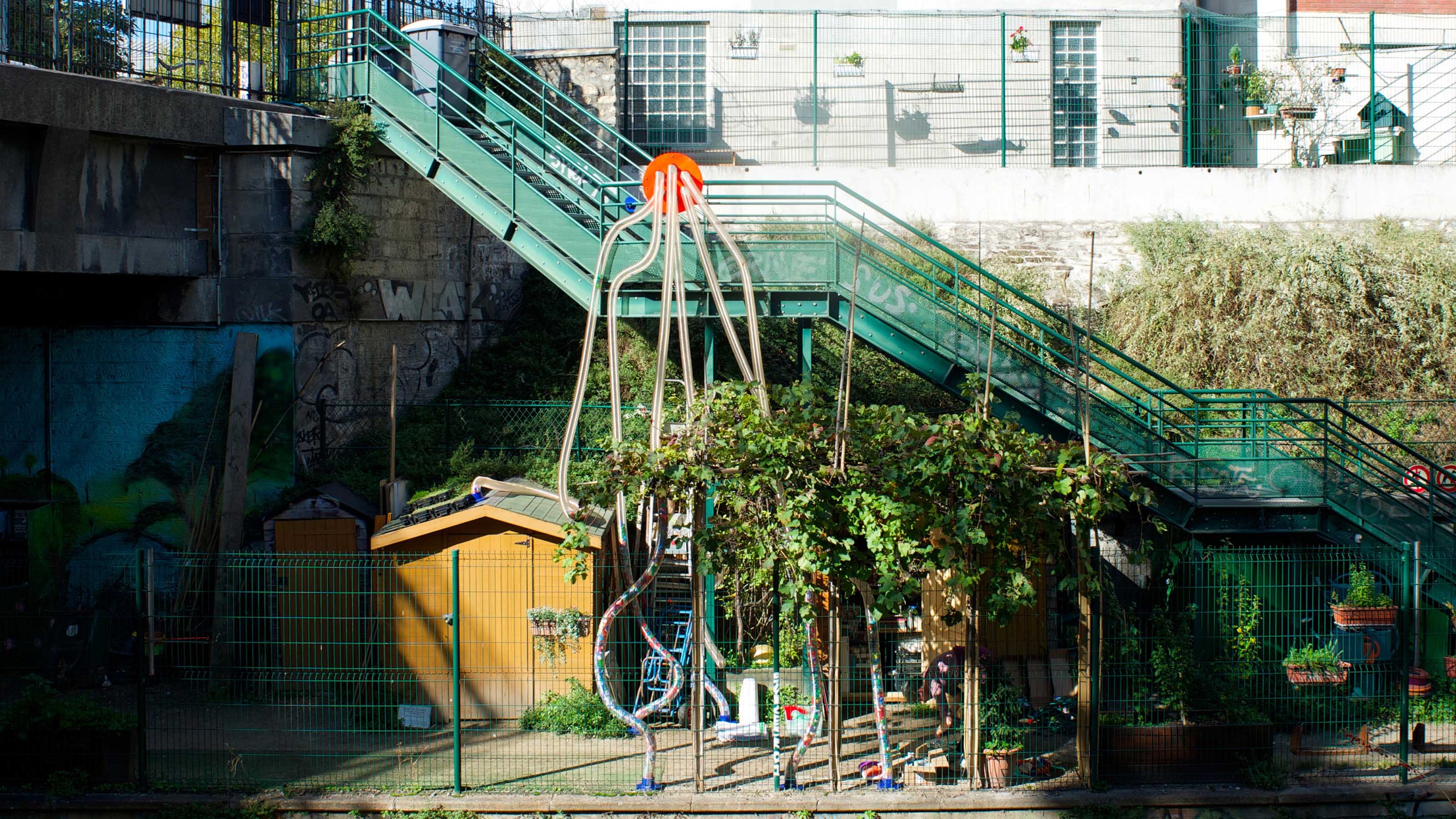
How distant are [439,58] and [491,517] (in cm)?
759

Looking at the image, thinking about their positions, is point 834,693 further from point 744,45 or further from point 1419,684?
point 744,45

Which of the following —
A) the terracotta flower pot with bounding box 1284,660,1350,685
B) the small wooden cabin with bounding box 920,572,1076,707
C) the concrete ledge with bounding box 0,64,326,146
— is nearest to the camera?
A: the terracotta flower pot with bounding box 1284,660,1350,685

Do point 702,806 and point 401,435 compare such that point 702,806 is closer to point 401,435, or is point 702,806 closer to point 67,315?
point 401,435

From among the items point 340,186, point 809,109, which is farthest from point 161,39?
point 809,109

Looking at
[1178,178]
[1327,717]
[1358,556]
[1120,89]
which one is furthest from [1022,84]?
[1327,717]

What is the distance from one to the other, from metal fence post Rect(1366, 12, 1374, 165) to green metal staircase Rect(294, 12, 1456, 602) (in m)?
6.43

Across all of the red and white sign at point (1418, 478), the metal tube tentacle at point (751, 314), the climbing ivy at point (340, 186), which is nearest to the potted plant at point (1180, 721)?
the red and white sign at point (1418, 478)

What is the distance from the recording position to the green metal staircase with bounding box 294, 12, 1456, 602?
10227 mm

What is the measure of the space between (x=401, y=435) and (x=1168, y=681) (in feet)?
30.5

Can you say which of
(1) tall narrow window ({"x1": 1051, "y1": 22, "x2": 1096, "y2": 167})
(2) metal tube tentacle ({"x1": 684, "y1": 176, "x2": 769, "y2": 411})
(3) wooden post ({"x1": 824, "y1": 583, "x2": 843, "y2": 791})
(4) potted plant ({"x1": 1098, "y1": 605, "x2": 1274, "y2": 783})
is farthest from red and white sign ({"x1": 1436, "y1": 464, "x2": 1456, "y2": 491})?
(1) tall narrow window ({"x1": 1051, "y1": 22, "x2": 1096, "y2": 167})

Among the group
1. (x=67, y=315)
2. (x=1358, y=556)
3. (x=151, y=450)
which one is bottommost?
(x=1358, y=556)

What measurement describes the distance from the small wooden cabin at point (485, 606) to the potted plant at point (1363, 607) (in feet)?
20.6

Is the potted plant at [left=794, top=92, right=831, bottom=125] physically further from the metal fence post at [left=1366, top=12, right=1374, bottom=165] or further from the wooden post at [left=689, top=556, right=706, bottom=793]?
the wooden post at [left=689, top=556, right=706, bottom=793]

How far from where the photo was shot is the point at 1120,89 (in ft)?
66.7
